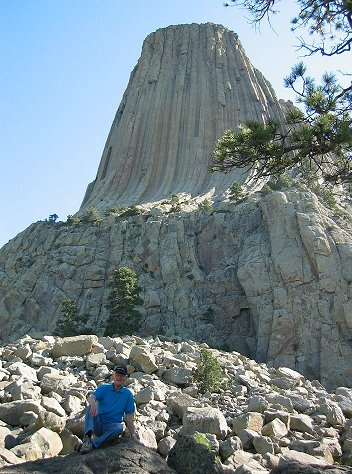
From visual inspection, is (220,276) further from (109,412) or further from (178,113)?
(109,412)

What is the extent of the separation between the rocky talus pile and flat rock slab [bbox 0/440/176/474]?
7cm

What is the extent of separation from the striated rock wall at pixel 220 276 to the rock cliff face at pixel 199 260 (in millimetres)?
83

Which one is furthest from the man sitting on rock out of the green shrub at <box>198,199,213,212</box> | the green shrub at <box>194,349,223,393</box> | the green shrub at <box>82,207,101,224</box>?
the green shrub at <box>82,207,101,224</box>

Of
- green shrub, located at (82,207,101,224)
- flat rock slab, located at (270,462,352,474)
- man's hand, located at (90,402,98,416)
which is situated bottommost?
flat rock slab, located at (270,462,352,474)

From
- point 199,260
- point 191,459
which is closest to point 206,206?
point 199,260

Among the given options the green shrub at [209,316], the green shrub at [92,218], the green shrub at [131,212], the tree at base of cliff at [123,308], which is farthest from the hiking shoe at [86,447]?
the green shrub at [92,218]

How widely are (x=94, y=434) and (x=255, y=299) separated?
1098 inches

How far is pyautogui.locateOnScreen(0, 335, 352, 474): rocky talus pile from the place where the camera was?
7680mm

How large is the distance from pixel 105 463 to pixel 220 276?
104 ft

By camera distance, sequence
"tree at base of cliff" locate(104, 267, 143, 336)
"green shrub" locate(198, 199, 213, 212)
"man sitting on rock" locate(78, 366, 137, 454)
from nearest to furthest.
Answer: "man sitting on rock" locate(78, 366, 137, 454) < "tree at base of cliff" locate(104, 267, 143, 336) < "green shrub" locate(198, 199, 213, 212)

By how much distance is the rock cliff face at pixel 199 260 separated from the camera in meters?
31.7

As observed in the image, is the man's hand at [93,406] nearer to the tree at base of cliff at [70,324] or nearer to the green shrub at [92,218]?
the tree at base of cliff at [70,324]

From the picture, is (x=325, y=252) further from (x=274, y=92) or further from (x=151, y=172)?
(x=274, y=92)

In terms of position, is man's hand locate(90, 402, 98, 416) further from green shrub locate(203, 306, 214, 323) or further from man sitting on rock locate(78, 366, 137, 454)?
green shrub locate(203, 306, 214, 323)
